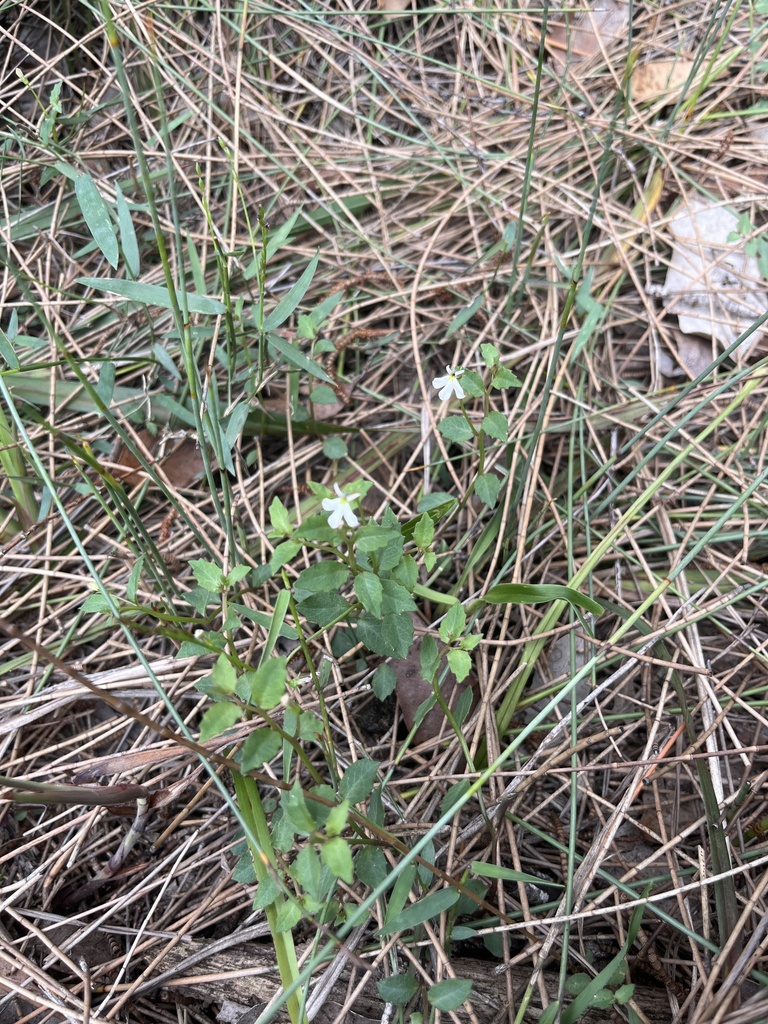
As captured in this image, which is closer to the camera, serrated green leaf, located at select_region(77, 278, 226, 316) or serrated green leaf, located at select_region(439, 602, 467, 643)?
serrated green leaf, located at select_region(439, 602, 467, 643)

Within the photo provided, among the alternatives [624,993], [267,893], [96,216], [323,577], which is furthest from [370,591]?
[96,216]

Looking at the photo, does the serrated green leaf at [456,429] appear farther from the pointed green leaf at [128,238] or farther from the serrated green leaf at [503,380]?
the pointed green leaf at [128,238]

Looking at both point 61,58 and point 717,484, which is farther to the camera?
point 61,58

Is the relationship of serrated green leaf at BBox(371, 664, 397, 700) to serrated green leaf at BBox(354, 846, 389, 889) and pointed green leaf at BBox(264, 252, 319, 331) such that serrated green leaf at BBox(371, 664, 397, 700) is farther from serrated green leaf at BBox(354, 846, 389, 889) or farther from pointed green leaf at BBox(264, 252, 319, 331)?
pointed green leaf at BBox(264, 252, 319, 331)

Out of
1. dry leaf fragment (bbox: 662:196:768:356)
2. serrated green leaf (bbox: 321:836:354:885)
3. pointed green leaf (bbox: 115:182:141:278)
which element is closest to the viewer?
serrated green leaf (bbox: 321:836:354:885)

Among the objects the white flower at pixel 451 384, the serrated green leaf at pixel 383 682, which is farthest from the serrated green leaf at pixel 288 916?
the white flower at pixel 451 384

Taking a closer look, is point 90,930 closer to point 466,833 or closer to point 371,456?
point 466,833

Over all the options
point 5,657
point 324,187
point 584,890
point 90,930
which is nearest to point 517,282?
point 324,187

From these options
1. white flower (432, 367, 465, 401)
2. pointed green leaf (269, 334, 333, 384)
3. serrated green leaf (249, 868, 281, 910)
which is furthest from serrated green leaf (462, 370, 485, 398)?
serrated green leaf (249, 868, 281, 910)
